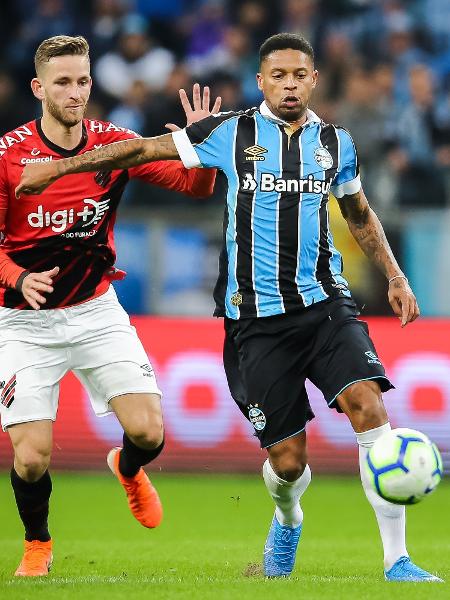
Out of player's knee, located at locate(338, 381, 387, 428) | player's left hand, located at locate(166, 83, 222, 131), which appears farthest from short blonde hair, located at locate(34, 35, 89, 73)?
player's knee, located at locate(338, 381, 387, 428)

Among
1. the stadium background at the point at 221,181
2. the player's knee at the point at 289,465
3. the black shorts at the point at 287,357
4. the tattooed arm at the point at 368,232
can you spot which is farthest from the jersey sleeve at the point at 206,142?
the stadium background at the point at 221,181

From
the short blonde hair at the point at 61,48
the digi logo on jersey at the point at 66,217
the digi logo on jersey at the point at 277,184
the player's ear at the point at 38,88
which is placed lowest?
the digi logo on jersey at the point at 66,217

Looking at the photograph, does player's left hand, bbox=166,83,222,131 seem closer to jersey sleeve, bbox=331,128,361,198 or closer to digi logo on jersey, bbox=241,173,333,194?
digi logo on jersey, bbox=241,173,333,194

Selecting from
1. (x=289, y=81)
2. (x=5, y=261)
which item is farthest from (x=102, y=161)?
(x=289, y=81)

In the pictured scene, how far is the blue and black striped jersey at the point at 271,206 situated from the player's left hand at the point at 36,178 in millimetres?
665

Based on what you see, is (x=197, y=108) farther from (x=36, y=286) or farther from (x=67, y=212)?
(x=36, y=286)

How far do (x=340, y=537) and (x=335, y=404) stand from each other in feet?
7.60

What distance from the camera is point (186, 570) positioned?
654 centimetres

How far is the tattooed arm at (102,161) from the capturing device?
5.84 m

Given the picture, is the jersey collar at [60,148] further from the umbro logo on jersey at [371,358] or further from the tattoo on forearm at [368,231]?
the umbro logo on jersey at [371,358]

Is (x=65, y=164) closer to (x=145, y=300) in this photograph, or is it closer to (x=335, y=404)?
(x=335, y=404)

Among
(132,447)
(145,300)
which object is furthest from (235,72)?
(132,447)

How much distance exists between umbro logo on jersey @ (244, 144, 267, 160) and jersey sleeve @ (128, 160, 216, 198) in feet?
1.41

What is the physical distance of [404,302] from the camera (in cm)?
611
